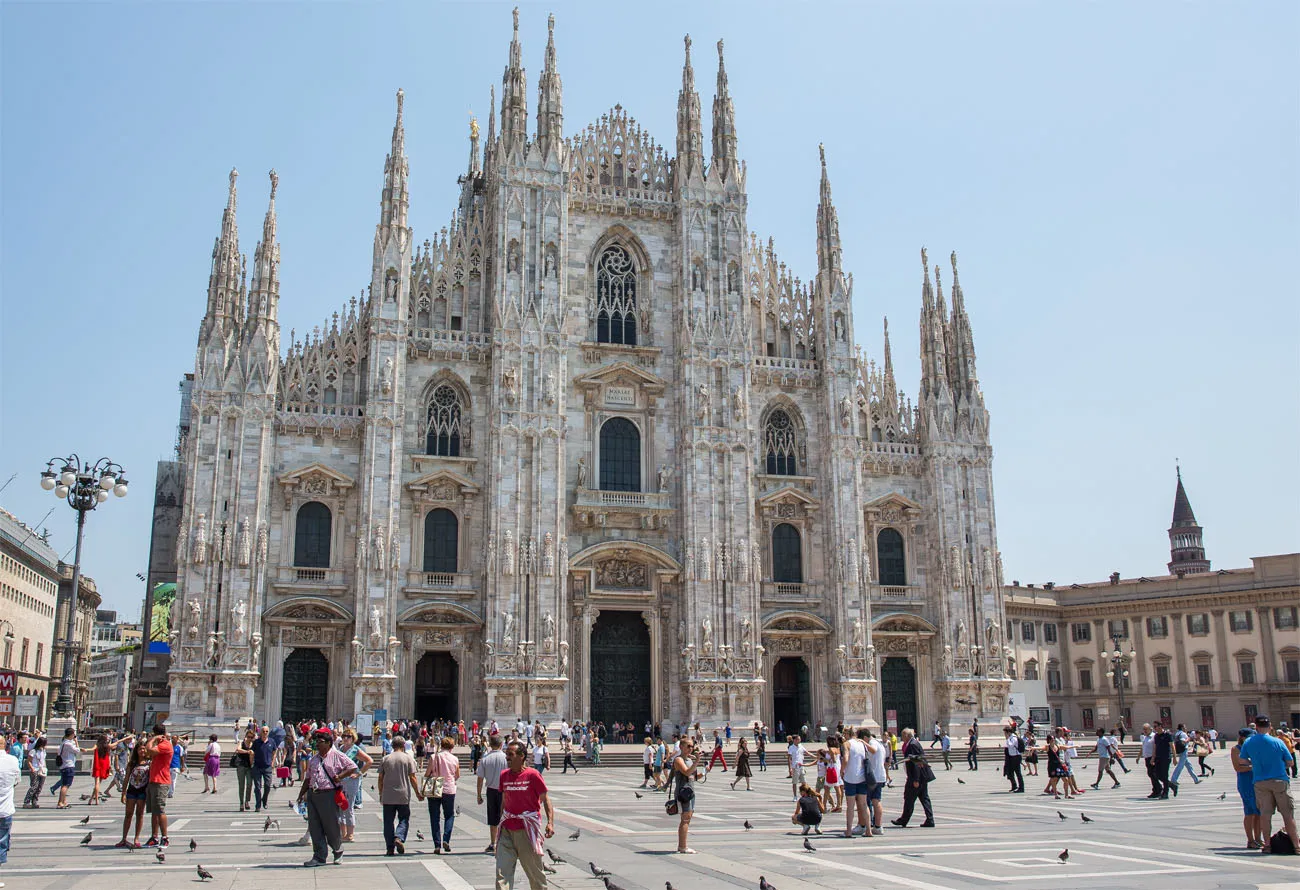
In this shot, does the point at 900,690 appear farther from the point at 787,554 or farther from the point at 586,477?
the point at 586,477

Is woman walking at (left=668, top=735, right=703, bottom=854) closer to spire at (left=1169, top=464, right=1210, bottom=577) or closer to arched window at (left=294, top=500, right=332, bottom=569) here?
arched window at (left=294, top=500, right=332, bottom=569)

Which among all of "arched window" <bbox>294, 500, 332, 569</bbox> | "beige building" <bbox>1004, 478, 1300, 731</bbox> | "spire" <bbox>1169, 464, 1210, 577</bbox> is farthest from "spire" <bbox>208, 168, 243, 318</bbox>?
"spire" <bbox>1169, 464, 1210, 577</bbox>

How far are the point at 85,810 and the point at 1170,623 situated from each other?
2472 inches

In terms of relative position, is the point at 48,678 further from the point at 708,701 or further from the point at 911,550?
the point at 911,550

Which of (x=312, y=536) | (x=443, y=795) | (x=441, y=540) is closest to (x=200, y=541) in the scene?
(x=312, y=536)

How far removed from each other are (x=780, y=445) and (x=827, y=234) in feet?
29.8

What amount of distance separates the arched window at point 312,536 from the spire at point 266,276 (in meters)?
6.88

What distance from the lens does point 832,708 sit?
44.7m

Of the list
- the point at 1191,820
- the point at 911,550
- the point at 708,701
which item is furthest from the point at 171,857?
the point at 911,550

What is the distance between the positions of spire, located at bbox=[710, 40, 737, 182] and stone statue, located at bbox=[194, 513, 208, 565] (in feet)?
77.7

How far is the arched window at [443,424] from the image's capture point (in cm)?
4378

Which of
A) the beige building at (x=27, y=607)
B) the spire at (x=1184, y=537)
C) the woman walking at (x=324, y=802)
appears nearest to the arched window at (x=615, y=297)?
the woman walking at (x=324, y=802)

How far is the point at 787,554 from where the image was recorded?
46500 millimetres

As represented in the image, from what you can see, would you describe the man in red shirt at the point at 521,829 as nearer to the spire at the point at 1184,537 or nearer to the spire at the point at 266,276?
the spire at the point at 266,276
